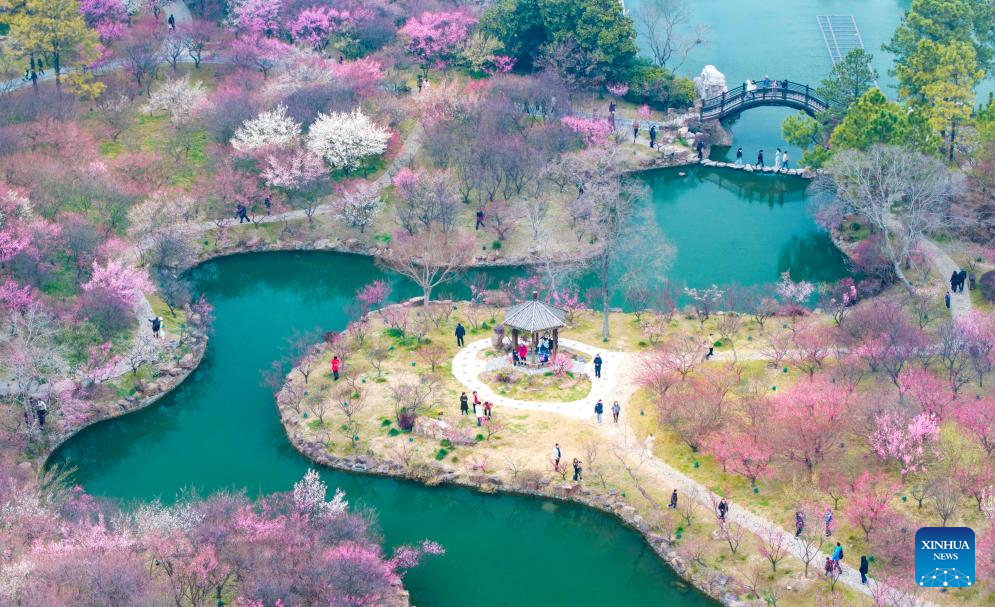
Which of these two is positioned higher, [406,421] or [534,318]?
[534,318]

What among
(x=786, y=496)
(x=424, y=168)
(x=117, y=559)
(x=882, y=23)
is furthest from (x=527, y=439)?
(x=882, y=23)

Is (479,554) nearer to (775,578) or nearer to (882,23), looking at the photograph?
(775,578)

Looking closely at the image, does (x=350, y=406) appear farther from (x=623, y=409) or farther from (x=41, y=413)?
(x=41, y=413)

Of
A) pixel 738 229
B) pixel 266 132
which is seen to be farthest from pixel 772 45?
pixel 266 132

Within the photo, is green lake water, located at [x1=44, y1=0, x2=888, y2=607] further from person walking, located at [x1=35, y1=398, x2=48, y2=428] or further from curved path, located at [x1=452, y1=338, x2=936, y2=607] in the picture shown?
curved path, located at [x1=452, y1=338, x2=936, y2=607]

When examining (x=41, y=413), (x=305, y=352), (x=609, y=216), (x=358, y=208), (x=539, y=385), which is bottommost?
(x=41, y=413)

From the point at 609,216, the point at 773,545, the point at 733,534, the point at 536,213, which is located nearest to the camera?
the point at 773,545

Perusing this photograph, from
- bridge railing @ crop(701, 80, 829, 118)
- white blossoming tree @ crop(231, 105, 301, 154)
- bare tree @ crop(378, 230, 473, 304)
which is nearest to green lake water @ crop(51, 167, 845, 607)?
bare tree @ crop(378, 230, 473, 304)

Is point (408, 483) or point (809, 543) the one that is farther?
point (408, 483)
